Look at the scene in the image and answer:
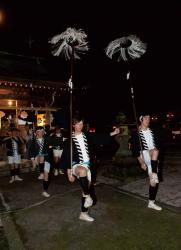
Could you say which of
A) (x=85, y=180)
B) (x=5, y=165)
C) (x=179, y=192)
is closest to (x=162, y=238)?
(x=85, y=180)

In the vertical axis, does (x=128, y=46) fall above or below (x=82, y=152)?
above

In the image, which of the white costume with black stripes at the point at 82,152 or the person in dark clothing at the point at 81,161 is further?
the white costume with black stripes at the point at 82,152

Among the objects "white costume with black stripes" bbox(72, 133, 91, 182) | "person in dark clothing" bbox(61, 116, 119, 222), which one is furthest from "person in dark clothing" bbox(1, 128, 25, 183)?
"white costume with black stripes" bbox(72, 133, 91, 182)

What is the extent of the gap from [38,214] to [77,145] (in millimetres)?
1838

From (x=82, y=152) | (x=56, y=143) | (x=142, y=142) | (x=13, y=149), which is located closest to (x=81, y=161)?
(x=82, y=152)

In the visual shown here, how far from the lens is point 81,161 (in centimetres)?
568

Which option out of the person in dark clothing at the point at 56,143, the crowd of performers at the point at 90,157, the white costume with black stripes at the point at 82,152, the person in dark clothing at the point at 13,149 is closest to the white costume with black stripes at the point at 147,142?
the crowd of performers at the point at 90,157

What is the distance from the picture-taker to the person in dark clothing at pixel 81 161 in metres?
5.50

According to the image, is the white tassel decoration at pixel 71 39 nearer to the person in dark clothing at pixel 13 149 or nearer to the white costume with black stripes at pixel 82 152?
the white costume with black stripes at pixel 82 152

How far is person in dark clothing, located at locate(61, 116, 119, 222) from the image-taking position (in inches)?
216

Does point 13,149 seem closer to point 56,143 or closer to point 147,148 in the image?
point 56,143

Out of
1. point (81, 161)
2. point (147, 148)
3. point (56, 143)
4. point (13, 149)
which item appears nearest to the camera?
point (81, 161)

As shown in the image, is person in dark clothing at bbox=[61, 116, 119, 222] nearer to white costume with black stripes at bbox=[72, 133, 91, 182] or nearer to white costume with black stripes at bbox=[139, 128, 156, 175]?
white costume with black stripes at bbox=[72, 133, 91, 182]

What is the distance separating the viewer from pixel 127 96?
21406mm
